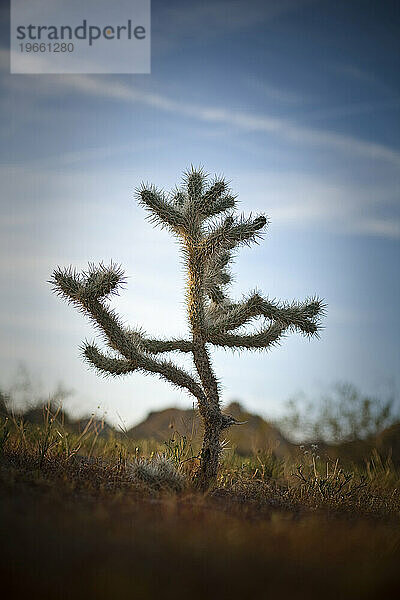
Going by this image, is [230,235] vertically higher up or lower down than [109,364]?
higher up

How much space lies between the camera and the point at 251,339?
5.32m

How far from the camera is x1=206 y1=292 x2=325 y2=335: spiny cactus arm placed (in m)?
4.98

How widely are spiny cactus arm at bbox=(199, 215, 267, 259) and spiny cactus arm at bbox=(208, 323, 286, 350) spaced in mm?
811

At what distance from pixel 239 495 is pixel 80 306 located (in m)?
2.26

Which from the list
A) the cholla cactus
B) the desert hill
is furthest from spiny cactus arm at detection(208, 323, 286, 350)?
the desert hill

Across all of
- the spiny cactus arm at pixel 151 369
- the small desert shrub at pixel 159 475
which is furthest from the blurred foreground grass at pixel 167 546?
the spiny cactus arm at pixel 151 369

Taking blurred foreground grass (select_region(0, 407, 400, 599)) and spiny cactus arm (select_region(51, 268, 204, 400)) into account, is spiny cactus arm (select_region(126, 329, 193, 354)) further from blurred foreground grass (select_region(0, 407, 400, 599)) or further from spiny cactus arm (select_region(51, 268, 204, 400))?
blurred foreground grass (select_region(0, 407, 400, 599))

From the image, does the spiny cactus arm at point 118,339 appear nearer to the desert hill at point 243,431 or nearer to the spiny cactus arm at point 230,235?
the spiny cactus arm at point 230,235

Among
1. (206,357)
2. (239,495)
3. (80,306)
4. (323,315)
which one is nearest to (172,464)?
(239,495)

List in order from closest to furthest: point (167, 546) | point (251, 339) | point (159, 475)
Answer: point (167, 546) < point (159, 475) < point (251, 339)

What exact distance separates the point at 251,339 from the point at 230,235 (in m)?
1.09

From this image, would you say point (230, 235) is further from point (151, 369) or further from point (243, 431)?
point (243, 431)

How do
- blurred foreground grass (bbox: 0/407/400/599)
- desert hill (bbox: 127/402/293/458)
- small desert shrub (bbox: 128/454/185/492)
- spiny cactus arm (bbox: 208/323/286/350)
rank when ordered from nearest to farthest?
blurred foreground grass (bbox: 0/407/400/599) < small desert shrub (bbox: 128/454/185/492) < spiny cactus arm (bbox: 208/323/286/350) < desert hill (bbox: 127/402/293/458)

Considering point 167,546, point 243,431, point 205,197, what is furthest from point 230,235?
point 243,431
